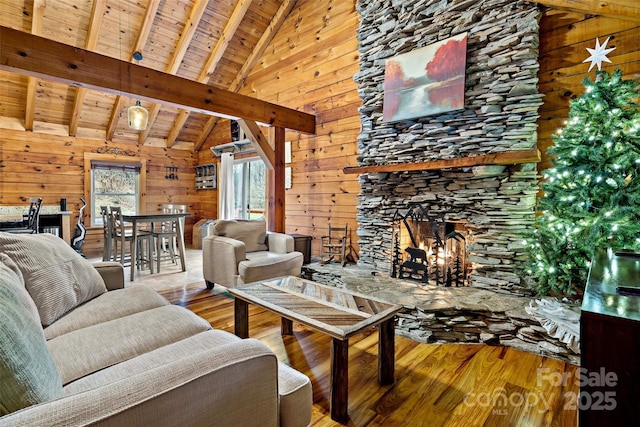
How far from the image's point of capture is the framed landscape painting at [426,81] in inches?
117

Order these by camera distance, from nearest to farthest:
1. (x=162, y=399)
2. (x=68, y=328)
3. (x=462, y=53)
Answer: (x=162, y=399), (x=68, y=328), (x=462, y=53)

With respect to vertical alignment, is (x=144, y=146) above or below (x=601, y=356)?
above

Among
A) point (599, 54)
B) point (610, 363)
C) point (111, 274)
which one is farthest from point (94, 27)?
point (610, 363)

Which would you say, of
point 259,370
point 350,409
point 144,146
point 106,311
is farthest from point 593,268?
point 144,146

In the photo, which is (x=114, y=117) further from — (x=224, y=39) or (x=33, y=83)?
(x=224, y=39)

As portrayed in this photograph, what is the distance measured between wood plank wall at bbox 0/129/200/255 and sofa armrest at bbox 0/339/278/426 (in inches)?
268

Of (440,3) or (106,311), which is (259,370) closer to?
(106,311)

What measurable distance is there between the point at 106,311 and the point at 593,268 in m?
2.48

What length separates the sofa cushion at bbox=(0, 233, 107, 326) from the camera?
148 centimetres

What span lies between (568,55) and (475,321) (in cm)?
241

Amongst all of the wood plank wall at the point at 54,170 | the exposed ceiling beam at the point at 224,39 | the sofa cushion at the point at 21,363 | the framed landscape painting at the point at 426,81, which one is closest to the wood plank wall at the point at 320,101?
the exposed ceiling beam at the point at 224,39

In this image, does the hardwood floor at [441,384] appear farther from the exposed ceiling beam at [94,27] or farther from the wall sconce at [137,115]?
the exposed ceiling beam at [94,27]

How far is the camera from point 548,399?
1743 millimetres

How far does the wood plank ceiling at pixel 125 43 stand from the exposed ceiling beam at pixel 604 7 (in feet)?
13.2
